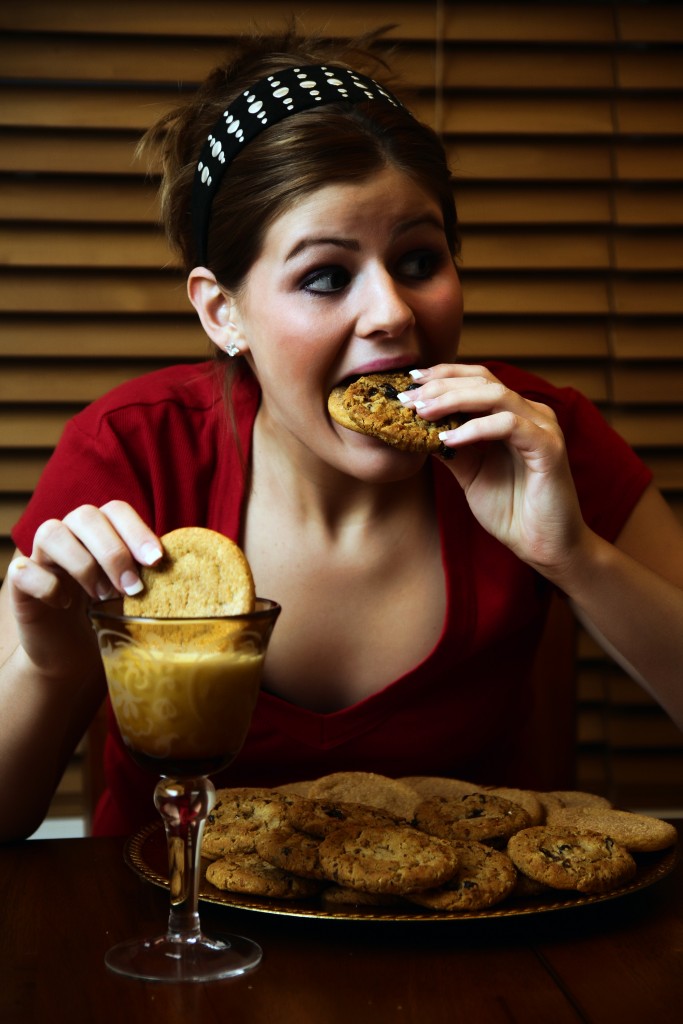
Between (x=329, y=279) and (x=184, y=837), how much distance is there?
0.83 m

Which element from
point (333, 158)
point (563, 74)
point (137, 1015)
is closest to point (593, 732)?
point (563, 74)

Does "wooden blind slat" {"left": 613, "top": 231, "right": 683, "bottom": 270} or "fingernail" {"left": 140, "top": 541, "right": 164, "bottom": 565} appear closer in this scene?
"fingernail" {"left": 140, "top": 541, "right": 164, "bottom": 565}

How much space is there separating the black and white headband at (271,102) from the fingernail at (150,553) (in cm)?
75

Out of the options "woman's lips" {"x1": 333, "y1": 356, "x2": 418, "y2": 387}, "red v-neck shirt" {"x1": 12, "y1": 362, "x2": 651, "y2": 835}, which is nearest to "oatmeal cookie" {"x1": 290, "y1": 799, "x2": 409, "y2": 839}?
"red v-neck shirt" {"x1": 12, "y1": 362, "x2": 651, "y2": 835}

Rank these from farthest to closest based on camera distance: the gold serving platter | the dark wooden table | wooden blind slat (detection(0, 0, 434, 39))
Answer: wooden blind slat (detection(0, 0, 434, 39))
the gold serving platter
the dark wooden table

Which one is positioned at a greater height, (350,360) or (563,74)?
(563,74)

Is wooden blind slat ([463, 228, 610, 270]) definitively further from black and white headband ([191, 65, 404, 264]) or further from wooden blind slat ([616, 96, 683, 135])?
black and white headband ([191, 65, 404, 264])

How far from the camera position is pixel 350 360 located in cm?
163

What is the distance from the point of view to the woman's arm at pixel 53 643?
49.6 inches

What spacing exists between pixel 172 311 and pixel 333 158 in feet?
4.52

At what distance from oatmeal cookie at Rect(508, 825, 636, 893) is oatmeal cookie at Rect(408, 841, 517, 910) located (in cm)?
2

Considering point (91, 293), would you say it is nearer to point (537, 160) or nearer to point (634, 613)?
point (537, 160)

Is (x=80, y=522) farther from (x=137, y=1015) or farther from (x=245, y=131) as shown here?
(x=245, y=131)

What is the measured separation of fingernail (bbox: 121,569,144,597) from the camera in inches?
47.9
